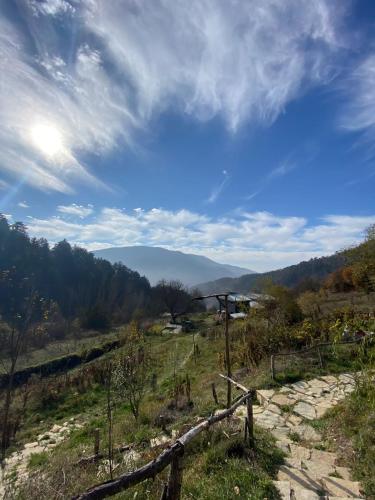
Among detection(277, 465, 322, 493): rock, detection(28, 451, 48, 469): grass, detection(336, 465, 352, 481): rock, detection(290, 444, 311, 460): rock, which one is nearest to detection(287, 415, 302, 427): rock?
detection(290, 444, 311, 460): rock

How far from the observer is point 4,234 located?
219 feet

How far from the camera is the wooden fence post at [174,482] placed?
118 inches

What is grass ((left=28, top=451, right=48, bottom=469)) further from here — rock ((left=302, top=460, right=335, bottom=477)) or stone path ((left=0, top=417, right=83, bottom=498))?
rock ((left=302, top=460, right=335, bottom=477))

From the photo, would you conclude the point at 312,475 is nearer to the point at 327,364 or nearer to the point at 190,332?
the point at 327,364

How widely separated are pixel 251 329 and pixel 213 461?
497 inches

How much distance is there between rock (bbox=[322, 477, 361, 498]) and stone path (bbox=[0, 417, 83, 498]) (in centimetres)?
682

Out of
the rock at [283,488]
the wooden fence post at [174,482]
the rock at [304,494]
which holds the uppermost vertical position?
the wooden fence post at [174,482]

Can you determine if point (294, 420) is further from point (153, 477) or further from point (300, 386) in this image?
point (153, 477)

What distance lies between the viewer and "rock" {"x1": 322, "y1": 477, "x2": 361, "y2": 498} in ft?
13.0

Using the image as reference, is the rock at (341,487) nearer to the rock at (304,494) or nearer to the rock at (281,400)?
the rock at (304,494)

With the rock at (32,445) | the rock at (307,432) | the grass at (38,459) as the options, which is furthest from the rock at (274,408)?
the rock at (32,445)

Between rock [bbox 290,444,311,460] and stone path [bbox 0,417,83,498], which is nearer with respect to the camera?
rock [bbox 290,444,311,460]

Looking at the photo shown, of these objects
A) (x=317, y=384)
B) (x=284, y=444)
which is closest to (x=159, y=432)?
(x=284, y=444)

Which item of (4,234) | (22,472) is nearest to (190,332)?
(22,472)
